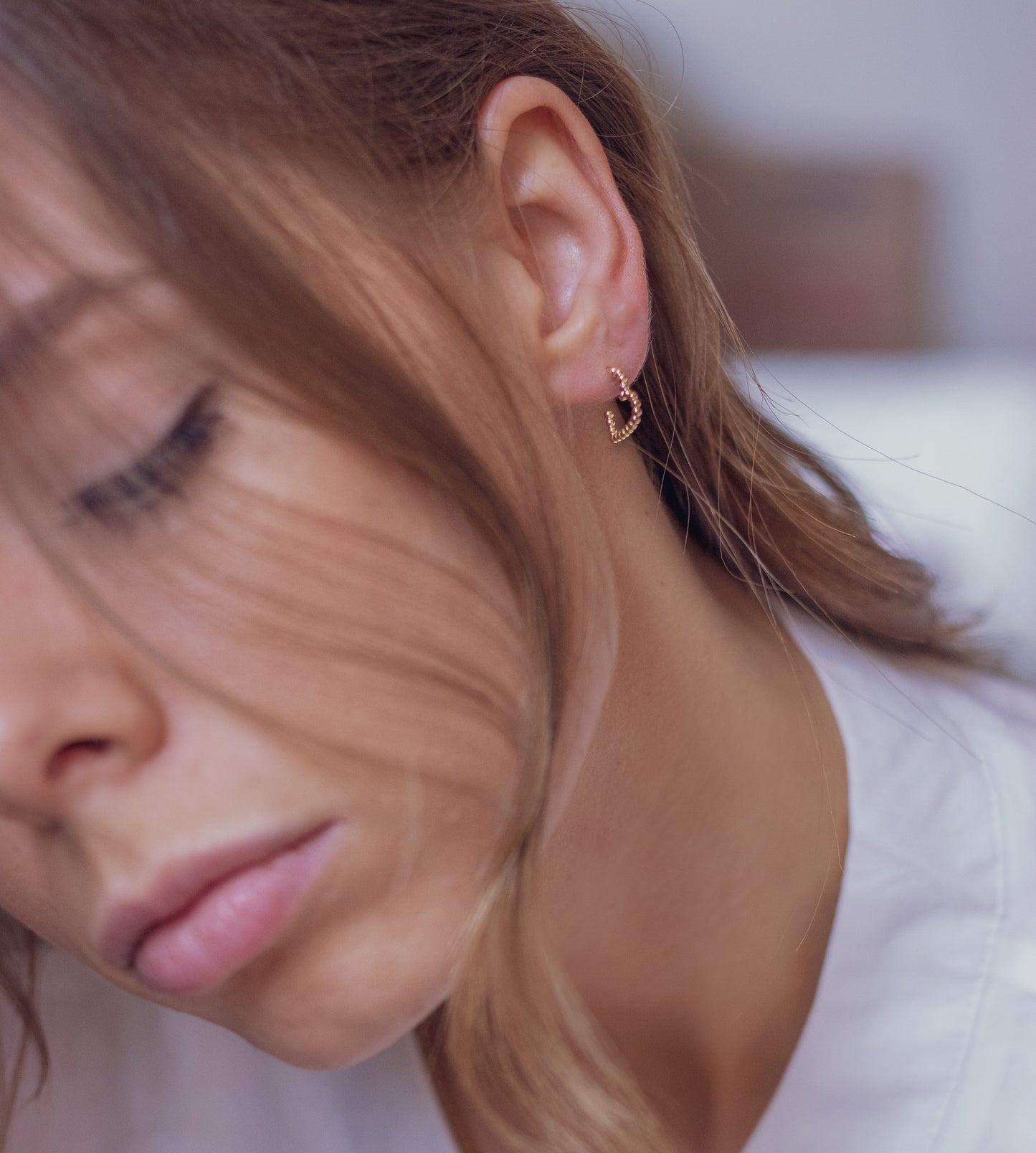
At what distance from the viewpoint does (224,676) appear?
41cm

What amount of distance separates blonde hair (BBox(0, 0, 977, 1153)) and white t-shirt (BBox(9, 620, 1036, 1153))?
0.20ft

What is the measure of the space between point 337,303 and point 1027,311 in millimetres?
981

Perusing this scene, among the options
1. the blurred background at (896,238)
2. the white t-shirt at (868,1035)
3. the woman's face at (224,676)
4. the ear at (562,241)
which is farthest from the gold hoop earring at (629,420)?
the blurred background at (896,238)

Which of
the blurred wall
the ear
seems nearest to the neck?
the ear

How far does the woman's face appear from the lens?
0.39 meters

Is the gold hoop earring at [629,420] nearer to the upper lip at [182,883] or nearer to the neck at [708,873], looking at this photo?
the neck at [708,873]

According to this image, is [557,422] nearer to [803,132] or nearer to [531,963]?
[531,963]

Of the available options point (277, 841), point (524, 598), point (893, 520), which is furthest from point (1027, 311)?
point (277, 841)

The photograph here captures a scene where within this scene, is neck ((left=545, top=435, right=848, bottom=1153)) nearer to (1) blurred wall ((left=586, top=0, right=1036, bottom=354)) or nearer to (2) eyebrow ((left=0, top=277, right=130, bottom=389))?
(2) eyebrow ((left=0, top=277, right=130, bottom=389))

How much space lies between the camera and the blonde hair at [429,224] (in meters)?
0.40

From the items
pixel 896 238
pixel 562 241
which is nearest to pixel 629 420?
pixel 562 241

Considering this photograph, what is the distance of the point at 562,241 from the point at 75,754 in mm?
325

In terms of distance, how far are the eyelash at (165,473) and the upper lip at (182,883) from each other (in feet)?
0.46

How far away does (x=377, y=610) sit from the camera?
0.43m
